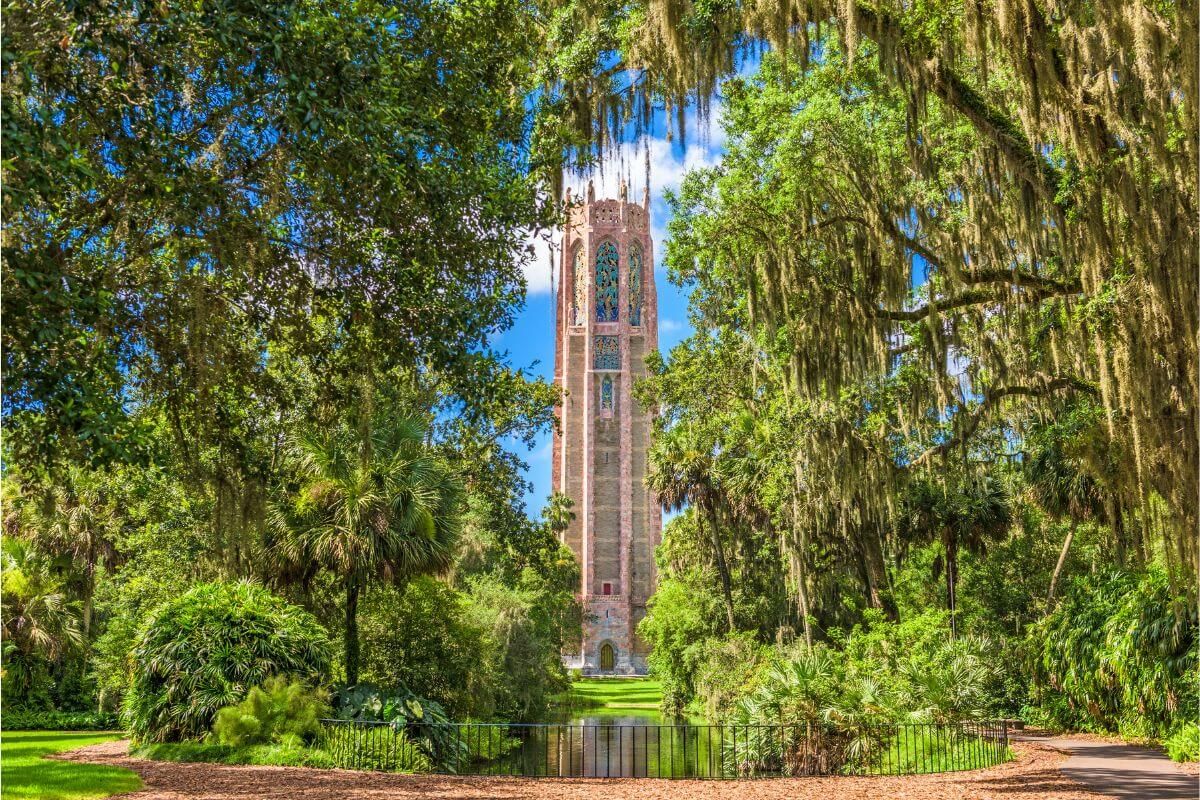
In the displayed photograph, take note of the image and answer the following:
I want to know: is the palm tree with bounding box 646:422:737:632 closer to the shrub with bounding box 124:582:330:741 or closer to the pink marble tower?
the shrub with bounding box 124:582:330:741

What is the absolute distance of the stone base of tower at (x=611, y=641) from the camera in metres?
73.6

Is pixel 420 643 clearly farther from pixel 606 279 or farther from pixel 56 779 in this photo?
pixel 606 279

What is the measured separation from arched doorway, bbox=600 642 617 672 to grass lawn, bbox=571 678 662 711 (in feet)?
14.2

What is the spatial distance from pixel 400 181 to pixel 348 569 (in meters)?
9.29

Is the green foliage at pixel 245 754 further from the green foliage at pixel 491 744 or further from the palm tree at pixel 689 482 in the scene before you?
the palm tree at pixel 689 482

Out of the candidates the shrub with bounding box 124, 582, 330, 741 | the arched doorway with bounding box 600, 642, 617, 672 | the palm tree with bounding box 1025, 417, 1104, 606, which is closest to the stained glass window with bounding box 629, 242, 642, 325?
the arched doorway with bounding box 600, 642, 617, 672

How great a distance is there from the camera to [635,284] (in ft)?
262

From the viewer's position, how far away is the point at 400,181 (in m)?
8.09

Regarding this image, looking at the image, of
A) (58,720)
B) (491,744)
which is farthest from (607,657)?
(491,744)

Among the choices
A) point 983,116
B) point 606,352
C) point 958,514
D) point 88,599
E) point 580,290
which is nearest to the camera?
point 983,116

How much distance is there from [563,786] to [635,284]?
70193 millimetres

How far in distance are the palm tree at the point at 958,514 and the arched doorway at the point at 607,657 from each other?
5077 centimetres

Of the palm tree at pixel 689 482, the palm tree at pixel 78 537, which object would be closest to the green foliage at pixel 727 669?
the palm tree at pixel 689 482

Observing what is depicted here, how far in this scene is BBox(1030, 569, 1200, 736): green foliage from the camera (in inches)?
552
